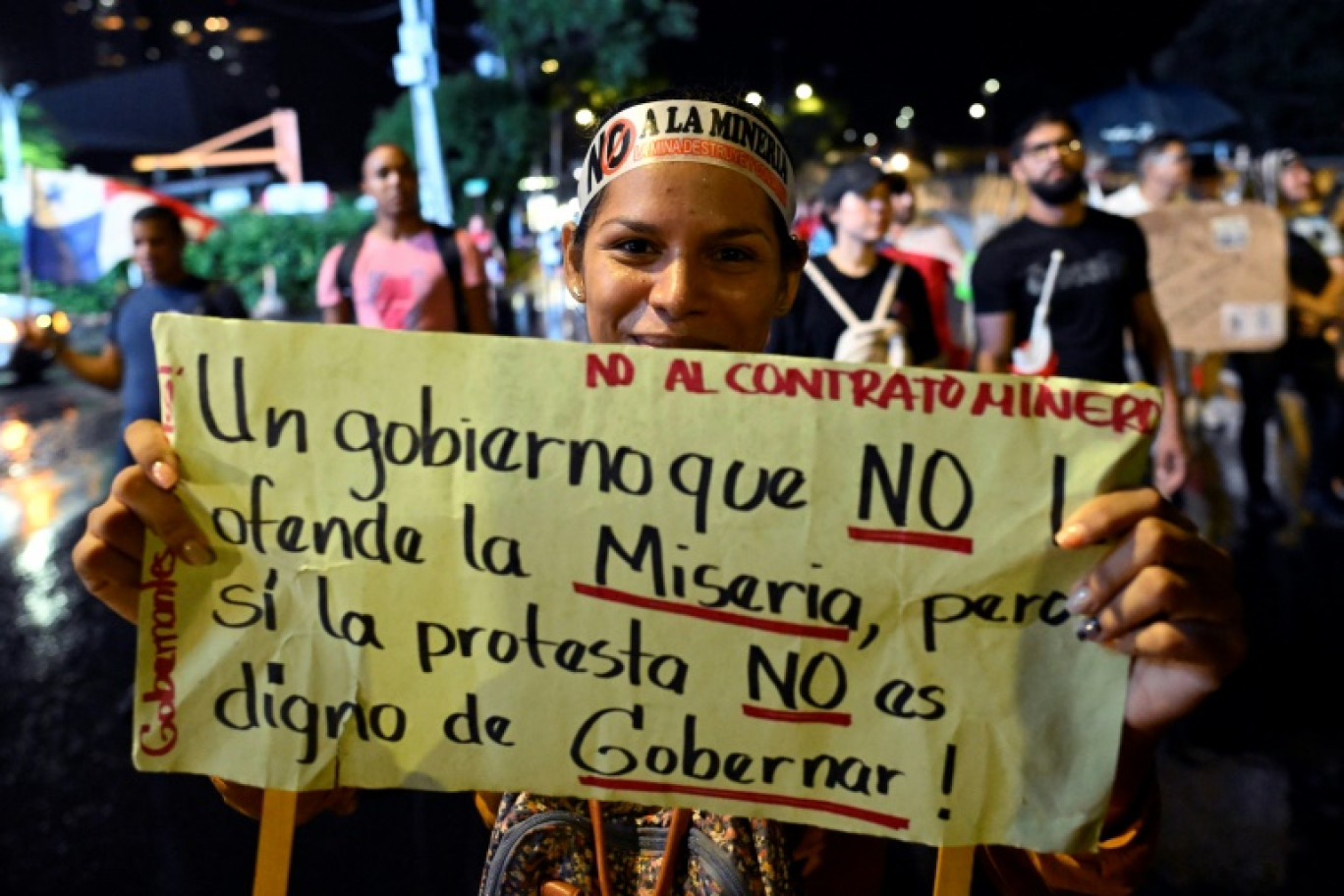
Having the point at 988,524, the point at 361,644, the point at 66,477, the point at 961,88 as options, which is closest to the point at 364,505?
the point at 361,644

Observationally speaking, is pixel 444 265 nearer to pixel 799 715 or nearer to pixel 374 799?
pixel 374 799

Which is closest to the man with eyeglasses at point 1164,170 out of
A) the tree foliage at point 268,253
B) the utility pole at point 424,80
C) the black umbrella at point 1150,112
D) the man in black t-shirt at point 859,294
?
the man in black t-shirt at point 859,294

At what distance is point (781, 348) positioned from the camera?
15.4 feet

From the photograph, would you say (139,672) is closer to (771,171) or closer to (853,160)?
(771,171)

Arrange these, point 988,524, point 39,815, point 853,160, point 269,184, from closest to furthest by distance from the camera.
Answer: point 988,524
point 39,815
point 853,160
point 269,184

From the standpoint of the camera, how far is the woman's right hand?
4.53ft

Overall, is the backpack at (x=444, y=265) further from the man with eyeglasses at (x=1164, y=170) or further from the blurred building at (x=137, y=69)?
the blurred building at (x=137, y=69)

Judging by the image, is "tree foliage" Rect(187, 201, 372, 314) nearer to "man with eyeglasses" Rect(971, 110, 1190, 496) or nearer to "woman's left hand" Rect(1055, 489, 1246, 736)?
"man with eyeglasses" Rect(971, 110, 1190, 496)

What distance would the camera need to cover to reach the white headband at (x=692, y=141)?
1673mm

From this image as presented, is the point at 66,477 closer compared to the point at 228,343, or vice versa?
the point at 228,343

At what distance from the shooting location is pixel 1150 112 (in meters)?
15.6

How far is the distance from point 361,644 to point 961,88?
35.8 metres

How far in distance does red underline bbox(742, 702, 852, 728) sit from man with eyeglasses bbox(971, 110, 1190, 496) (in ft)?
11.5

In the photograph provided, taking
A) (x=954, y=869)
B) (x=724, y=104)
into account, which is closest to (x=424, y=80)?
(x=724, y=104)
